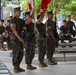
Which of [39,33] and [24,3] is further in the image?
[24,3]

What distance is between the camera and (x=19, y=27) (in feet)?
29.0

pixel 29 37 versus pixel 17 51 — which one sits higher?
pixel 29 37

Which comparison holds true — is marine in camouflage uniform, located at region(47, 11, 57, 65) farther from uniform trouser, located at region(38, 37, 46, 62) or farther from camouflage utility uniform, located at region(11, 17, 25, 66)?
camouflage utility uniform, located at region(11, 17, 25, 66)

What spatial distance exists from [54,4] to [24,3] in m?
4.99

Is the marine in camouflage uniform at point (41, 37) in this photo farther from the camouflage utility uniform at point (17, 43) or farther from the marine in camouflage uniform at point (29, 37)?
the camouflage utility uniform at point (17, 43)

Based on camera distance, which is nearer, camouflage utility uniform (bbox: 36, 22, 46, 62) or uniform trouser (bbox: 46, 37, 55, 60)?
camouflage utility uniform (bbox: 36, 22, 46, 62)

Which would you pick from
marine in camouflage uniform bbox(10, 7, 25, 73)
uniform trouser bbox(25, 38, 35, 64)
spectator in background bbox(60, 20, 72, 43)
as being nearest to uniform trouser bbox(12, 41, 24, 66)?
marine in camouflage uniform bbox(10, 7, 25, 73)

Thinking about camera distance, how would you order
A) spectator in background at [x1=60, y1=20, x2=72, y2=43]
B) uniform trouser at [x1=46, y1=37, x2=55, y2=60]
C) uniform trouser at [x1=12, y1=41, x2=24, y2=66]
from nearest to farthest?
uniform trouser at [x1=12, y1=41, x2=24, y2=66]
uniform trouser at [x1=46, y1=37, x2=55, y2=60]
spectator in background at [x1=60, y1=20, x2=72, y2=43]

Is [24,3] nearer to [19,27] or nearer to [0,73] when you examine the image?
[19,27]

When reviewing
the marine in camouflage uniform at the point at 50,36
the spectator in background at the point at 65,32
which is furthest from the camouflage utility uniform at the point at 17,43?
the spectator in background at the point at 65,32

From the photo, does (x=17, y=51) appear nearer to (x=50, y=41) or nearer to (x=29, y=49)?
(x=29, y=49)

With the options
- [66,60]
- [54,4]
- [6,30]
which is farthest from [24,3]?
[66,60]

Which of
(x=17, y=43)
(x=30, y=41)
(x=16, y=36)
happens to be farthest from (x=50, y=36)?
(x=16, y=36)

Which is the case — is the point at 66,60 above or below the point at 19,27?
below
